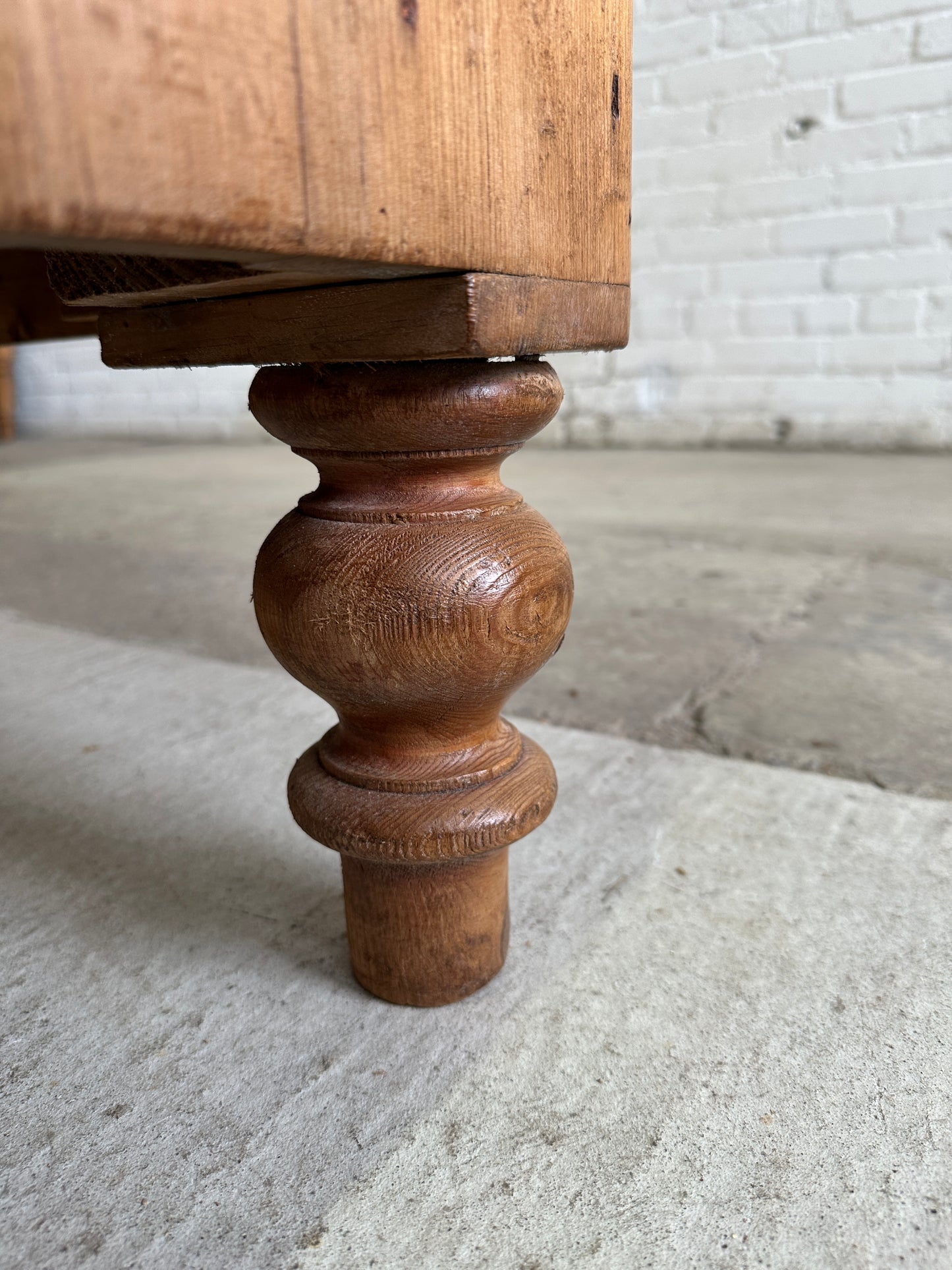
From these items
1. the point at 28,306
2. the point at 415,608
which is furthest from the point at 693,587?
the point at 415,608

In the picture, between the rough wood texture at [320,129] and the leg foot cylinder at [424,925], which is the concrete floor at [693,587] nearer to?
the leg foot cylinder at [424,925]

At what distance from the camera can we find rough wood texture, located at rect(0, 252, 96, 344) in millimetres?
1027

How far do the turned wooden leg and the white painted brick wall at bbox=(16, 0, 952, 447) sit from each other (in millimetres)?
2731

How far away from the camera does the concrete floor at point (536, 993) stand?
1.59 feet

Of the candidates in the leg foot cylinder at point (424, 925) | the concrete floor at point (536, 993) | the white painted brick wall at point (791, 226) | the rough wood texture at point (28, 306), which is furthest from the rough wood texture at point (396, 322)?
the white painted brick wall at point (791, 226)

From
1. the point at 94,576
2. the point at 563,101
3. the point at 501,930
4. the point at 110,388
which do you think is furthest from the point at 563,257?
the point at 110,388

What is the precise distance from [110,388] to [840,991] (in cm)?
491

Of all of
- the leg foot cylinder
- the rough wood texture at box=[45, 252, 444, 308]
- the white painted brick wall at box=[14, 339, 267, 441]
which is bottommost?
the leg foot cylinder

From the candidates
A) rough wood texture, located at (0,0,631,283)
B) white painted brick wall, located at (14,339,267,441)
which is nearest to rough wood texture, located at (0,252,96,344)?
rough wood texture, located at (0,0,631,283)

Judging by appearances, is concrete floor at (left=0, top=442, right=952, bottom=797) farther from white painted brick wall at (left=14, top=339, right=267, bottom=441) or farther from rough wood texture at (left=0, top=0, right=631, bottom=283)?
white painted brick wall at (left=14, top=339, right=267, bottom=441)

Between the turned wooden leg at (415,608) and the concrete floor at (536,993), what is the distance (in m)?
0.11

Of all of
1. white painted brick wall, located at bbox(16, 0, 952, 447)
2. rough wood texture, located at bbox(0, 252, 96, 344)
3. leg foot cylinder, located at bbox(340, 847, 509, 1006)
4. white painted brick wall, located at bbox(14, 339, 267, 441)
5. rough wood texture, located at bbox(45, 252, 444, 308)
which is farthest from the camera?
white painted brick wall, located at bbox(14, 339, 267, 441)

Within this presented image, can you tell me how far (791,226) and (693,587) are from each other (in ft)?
6.57

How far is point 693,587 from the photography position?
169 centimetres
